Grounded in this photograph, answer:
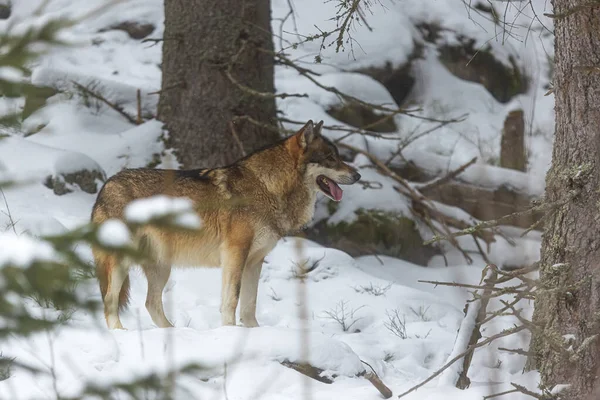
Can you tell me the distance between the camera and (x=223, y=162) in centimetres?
915

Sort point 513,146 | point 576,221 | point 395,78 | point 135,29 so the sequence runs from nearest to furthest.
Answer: point 576,221 → point 513,146 → point 135,29 → point 395,78

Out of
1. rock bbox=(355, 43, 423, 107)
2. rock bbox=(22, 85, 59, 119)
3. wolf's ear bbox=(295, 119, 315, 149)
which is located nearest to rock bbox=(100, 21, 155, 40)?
rock bbox=(355, 43, 423, 107)

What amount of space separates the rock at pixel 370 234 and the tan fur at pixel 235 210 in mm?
2592

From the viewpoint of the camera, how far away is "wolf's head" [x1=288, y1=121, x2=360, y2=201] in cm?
687

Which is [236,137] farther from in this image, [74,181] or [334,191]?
[334,191]

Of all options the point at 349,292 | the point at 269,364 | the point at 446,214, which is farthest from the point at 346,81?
the point at 269,364

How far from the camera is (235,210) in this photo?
650 centimetres

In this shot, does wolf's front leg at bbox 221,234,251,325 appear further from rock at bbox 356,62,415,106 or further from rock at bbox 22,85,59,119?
rock at bbox 356,62,415,106

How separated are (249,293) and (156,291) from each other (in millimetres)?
768

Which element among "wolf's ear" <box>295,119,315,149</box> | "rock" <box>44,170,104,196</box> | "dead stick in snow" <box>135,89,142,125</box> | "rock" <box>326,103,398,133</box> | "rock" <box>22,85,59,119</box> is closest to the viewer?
"rock" <box>22,85,59,119</box>

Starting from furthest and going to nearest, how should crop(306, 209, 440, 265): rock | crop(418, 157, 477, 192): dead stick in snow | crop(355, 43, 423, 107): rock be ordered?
crop(355, 43, 423, 107): rock
crop(418, 157, 477, 192): dead stick in snow
crop(306, 209, 440, 265): rock

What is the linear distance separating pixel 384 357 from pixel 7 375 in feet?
9.37

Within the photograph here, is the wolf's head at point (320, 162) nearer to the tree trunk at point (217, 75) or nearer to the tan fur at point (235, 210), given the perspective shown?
the tan fur at point (235, 210)

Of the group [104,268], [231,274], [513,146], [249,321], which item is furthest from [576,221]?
[513,146]
